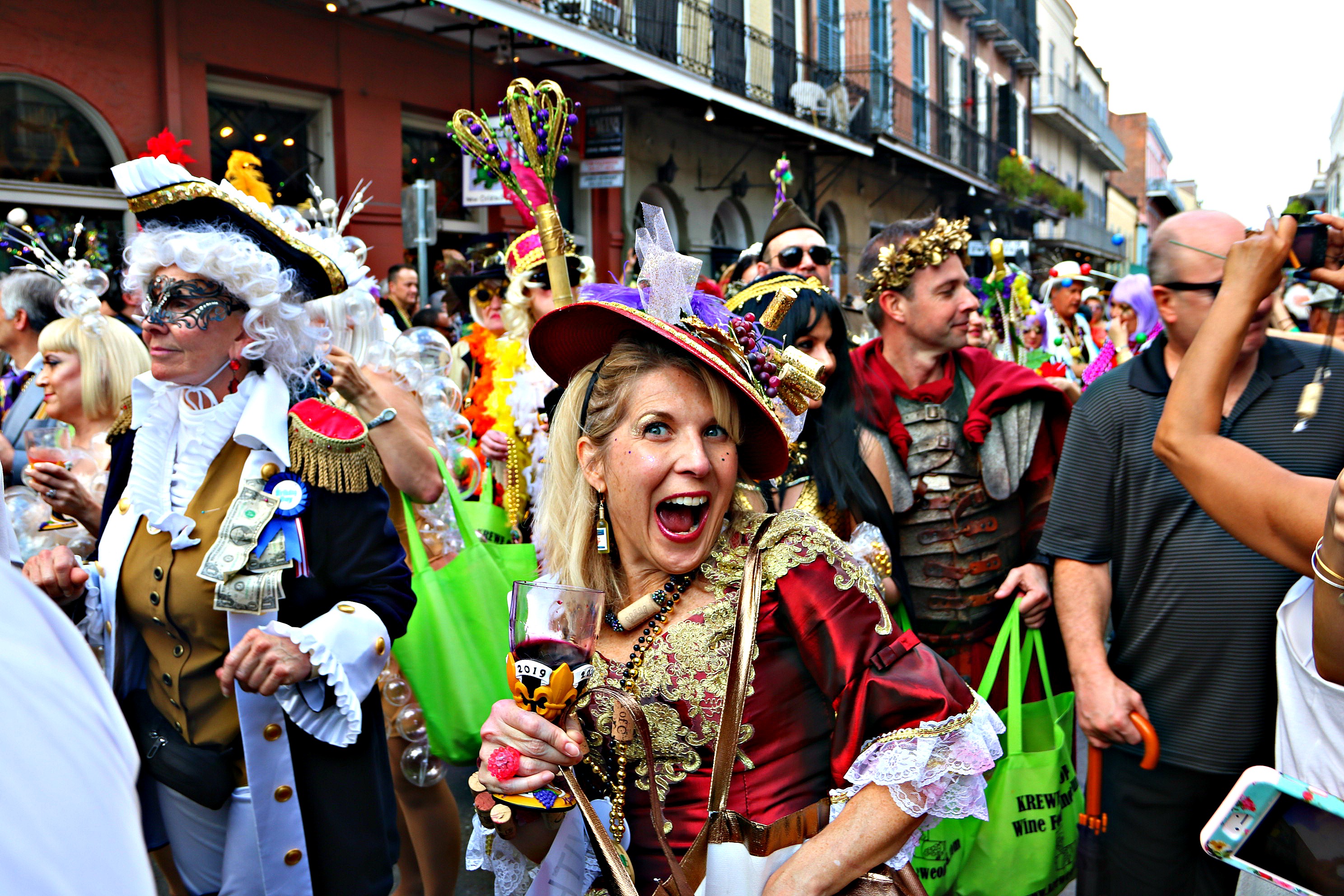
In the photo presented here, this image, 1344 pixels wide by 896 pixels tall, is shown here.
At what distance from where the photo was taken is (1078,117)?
41.3 m

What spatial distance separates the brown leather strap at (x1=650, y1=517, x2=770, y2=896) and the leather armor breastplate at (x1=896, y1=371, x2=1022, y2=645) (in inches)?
70.4

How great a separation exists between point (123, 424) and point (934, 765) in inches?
Answer: 92.9

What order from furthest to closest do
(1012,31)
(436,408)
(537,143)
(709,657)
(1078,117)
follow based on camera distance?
(1078,117) < (1012,31) < (436,408) < (537,143) < (709,657)

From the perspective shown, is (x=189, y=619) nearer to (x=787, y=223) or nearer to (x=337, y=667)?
(x=337, y=667)

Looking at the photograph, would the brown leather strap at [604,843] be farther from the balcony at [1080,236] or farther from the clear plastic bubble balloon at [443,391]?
the balcony at [1080,236]

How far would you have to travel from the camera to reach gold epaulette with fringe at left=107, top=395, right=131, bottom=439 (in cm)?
273

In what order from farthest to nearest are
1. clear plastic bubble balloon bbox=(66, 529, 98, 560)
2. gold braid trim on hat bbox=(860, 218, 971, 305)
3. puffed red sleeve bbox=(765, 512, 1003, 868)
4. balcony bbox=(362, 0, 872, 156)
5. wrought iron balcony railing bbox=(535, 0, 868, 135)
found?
wrought iron balcony railing bbox=(535, 0, 868, 135) → balcony bbox=(362, 0, 872, 156) → gold braid trim on hat bbox=(860, 218, 971, 305) → clear plastic bubble balloon bbox=(66, 529, 98, 560) → puffed red sleeve bbox=(765, 512, 1003, 868)

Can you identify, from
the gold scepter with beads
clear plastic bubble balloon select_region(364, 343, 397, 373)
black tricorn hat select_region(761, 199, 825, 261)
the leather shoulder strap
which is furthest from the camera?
black tricorn hat select_region(761, 199, 825, 261)

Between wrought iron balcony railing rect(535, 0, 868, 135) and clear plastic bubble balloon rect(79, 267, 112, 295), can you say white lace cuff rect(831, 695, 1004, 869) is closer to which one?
clear plastic bubble balloon rect(79, 267, 112, 295)

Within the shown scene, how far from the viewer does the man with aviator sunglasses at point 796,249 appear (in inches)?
183

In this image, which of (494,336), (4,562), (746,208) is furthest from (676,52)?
(4,562)

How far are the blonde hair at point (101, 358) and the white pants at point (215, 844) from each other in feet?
5.62

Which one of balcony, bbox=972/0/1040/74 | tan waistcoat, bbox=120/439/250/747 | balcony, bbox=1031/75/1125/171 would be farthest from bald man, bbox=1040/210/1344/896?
balcony, bbox=1031/75/1125/171

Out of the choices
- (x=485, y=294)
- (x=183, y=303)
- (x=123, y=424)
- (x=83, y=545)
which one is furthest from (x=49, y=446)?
(x=485, y=294)
